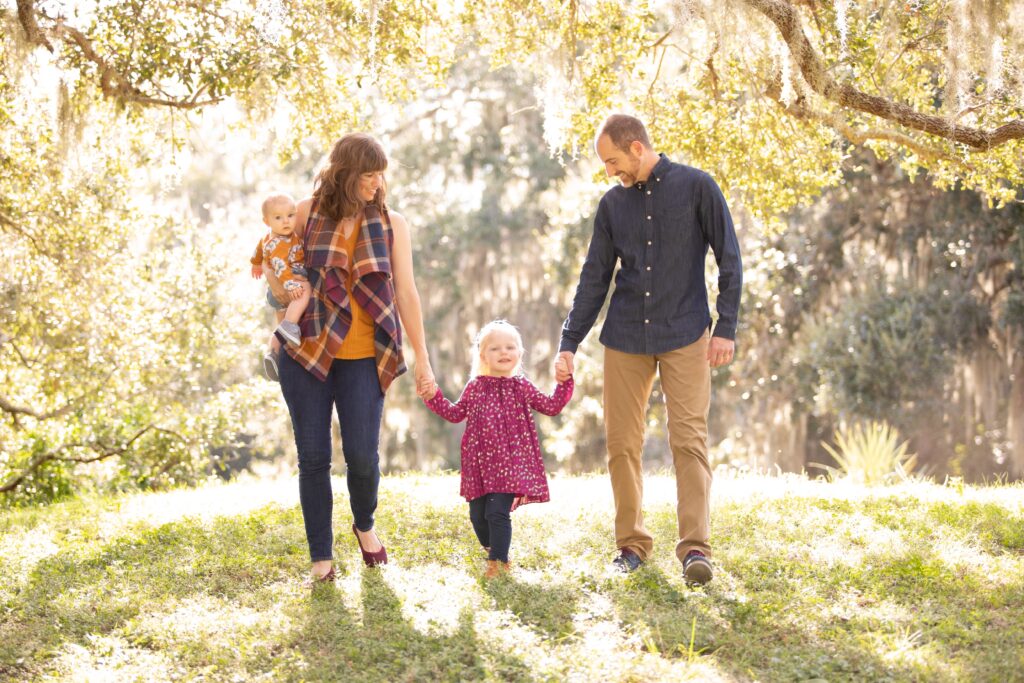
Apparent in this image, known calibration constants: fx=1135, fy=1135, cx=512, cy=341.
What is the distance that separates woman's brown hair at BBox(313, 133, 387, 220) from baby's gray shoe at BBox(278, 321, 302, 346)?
493mm

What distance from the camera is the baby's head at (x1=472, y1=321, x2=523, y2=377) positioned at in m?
4.64

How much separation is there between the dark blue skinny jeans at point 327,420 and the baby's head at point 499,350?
0.49 m

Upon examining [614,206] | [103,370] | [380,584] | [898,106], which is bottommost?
[380,584]

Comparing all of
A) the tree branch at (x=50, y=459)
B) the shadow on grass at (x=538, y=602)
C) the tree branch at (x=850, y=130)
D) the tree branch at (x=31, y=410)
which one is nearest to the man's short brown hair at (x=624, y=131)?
the shadow on grass at (x=538, y=602)

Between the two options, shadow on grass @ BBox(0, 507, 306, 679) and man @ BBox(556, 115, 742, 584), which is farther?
man @ BBox(556, 115, 742, 584)

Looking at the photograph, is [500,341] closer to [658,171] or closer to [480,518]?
[480,518]

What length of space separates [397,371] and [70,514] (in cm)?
299

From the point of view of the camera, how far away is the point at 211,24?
664 cm

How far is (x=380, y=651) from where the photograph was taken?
3.80 m

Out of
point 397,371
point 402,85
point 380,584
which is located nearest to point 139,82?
point 402,85

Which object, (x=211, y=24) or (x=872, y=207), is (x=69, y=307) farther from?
(x=872, y=207)

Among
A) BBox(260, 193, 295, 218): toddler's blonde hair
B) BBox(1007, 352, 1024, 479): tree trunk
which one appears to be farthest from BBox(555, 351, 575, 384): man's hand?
BBox(1007, 352, 1024, 479): tree trunk

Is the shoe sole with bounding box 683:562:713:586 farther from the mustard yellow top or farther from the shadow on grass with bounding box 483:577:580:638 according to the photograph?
the mustard yellow top

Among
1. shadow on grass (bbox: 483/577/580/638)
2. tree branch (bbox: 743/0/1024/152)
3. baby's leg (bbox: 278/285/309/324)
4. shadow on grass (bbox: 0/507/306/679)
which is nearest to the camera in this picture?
shadow on grass (bbox: 483/577/580/638)
